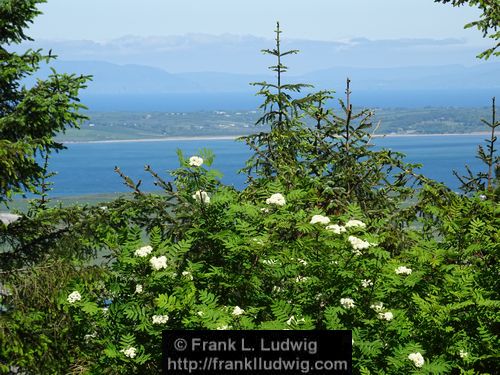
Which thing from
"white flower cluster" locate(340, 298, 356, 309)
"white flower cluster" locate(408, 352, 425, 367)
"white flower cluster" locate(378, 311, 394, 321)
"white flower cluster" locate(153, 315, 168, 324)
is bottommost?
"white flower cluster" locate(408, 352, 425, 367)

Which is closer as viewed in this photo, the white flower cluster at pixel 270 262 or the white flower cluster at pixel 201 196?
the white flower cluster at pixel 270 262

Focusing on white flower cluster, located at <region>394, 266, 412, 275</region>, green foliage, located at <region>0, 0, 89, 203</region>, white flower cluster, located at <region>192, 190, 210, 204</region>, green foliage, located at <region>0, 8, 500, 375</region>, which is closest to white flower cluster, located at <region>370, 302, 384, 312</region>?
green foliage, located at <region>0, 8, 500, 375</region>

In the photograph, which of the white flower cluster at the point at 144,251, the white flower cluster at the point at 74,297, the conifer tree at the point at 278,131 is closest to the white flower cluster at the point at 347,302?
the white flower cluster at the point at 144,251

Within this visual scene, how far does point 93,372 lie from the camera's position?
6695mm

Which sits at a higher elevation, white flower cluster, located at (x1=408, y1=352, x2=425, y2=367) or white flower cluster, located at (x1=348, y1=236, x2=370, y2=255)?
white flower cluster, located at (x1=348, y1=236, x2=370, y2=255)

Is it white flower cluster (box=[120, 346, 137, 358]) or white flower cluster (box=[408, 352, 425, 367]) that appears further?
white flower cluster (box=[120, 346, 137, 358])

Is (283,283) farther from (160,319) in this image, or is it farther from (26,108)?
(26,108)

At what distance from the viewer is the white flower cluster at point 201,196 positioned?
683 centimetres

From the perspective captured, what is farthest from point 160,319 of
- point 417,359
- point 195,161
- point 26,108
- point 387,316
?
point 26,108

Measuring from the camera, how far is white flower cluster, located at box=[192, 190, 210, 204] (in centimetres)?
683

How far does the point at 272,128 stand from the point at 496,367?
21.0 feet

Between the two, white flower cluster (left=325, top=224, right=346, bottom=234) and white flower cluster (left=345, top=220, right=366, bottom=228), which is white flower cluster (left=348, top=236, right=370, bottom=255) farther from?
white flower cluster (left=345, top=220, right=366, bottom=228)

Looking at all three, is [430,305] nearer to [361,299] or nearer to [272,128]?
[361,299]

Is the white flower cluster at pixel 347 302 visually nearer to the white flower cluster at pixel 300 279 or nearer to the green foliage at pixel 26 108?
the white flower cluster at pixel 300 279
